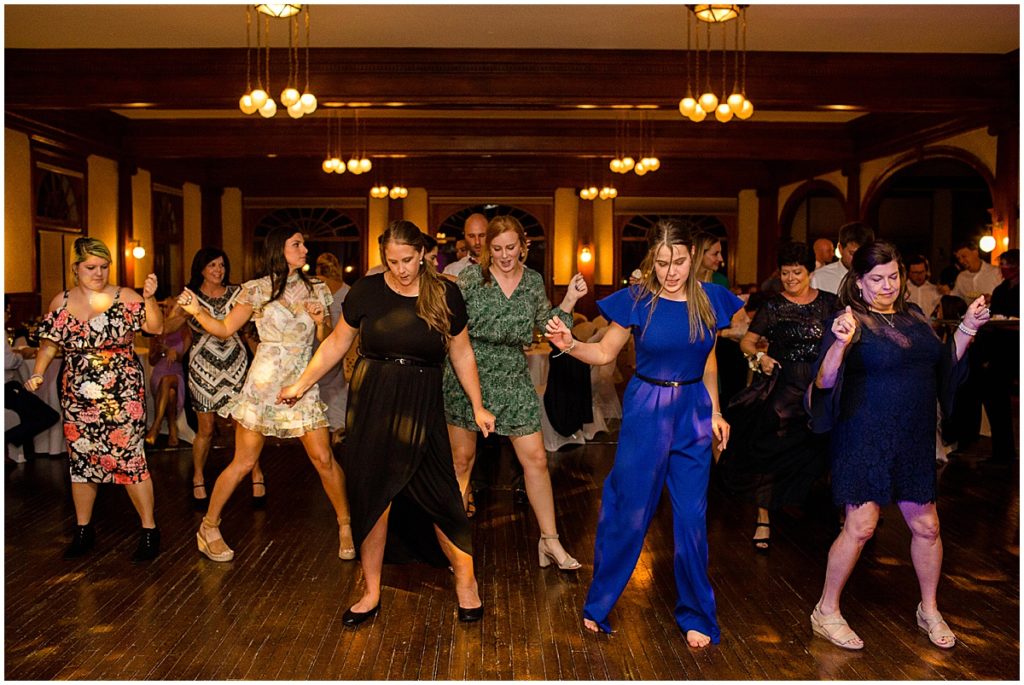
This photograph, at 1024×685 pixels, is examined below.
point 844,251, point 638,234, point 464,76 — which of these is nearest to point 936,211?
point 638,234

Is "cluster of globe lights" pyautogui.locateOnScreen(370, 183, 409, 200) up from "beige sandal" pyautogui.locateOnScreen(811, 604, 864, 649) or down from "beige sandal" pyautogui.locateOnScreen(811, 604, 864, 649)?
up

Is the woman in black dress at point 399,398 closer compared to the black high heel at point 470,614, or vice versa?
the woman in black dress at point 399,398

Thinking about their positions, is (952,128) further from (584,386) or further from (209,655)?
(209,655)

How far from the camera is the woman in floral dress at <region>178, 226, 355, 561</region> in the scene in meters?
4.55

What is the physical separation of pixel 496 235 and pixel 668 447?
133 centimetres

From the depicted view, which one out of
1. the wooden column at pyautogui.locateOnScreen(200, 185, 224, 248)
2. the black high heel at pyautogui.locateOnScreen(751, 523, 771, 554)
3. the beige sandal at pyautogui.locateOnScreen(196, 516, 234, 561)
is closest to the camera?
the beige sandal at pyautogui.locateOnScreen(196, 516, 234, 561)

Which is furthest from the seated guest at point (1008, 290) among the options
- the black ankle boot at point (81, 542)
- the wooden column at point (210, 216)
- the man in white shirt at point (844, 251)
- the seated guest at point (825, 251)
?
the wooden column at point (210, 216)

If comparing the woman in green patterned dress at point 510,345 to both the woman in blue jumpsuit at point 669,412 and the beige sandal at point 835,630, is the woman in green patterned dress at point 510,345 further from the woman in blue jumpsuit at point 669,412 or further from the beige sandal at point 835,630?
the beige sandal at point 835,630

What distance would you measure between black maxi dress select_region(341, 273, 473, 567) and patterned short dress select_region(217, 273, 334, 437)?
93cm

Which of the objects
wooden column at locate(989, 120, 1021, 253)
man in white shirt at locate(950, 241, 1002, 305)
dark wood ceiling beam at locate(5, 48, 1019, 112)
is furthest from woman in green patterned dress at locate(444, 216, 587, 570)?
wooden column at locate(989, 120, 1021, 253)

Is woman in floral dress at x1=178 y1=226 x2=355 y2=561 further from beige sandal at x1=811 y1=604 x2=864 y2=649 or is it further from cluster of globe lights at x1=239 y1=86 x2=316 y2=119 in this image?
cluster of globe lights at x1=239 y1=86 x2=316 y2=119

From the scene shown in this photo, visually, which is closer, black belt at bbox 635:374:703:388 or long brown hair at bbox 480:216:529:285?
black belt at bbox 635:374:703:388

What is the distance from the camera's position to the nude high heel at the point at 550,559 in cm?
450

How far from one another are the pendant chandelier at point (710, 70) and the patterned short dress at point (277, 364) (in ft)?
11.4
